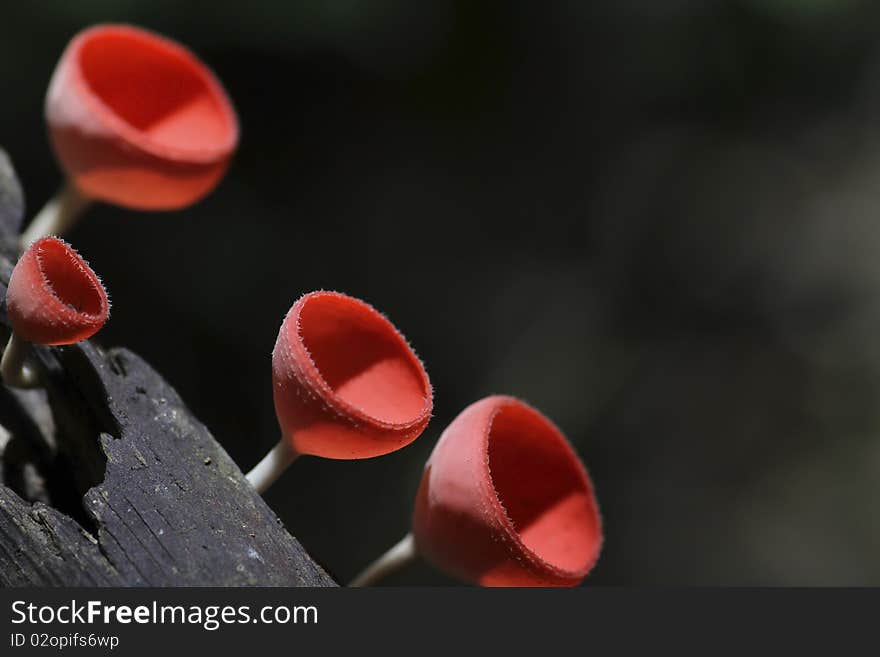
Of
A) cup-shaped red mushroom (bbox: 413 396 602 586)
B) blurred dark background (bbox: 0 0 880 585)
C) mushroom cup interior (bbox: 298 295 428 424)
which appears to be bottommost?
blurred dark background (bbox: 0 0 880 585)

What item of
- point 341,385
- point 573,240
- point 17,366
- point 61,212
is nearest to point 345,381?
point 341,385

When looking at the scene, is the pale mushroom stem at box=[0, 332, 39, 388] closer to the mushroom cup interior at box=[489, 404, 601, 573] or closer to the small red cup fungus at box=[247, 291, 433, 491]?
the small red cup fungus at box=[247, 291, 433, 491]

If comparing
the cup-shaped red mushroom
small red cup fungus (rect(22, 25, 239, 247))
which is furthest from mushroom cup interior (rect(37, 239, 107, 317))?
the cup-shaped red mushroom

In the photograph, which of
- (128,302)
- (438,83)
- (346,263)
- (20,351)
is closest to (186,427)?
(20,351)

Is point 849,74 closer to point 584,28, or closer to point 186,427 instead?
point 584,28

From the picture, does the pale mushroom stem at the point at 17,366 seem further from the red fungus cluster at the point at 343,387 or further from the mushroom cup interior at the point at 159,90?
the mushroom cup interior at the point at 159,90

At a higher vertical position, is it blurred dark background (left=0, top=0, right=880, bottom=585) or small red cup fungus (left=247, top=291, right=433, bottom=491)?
small red cup fungus (left=247, top=291, right=433, bottom=491)
